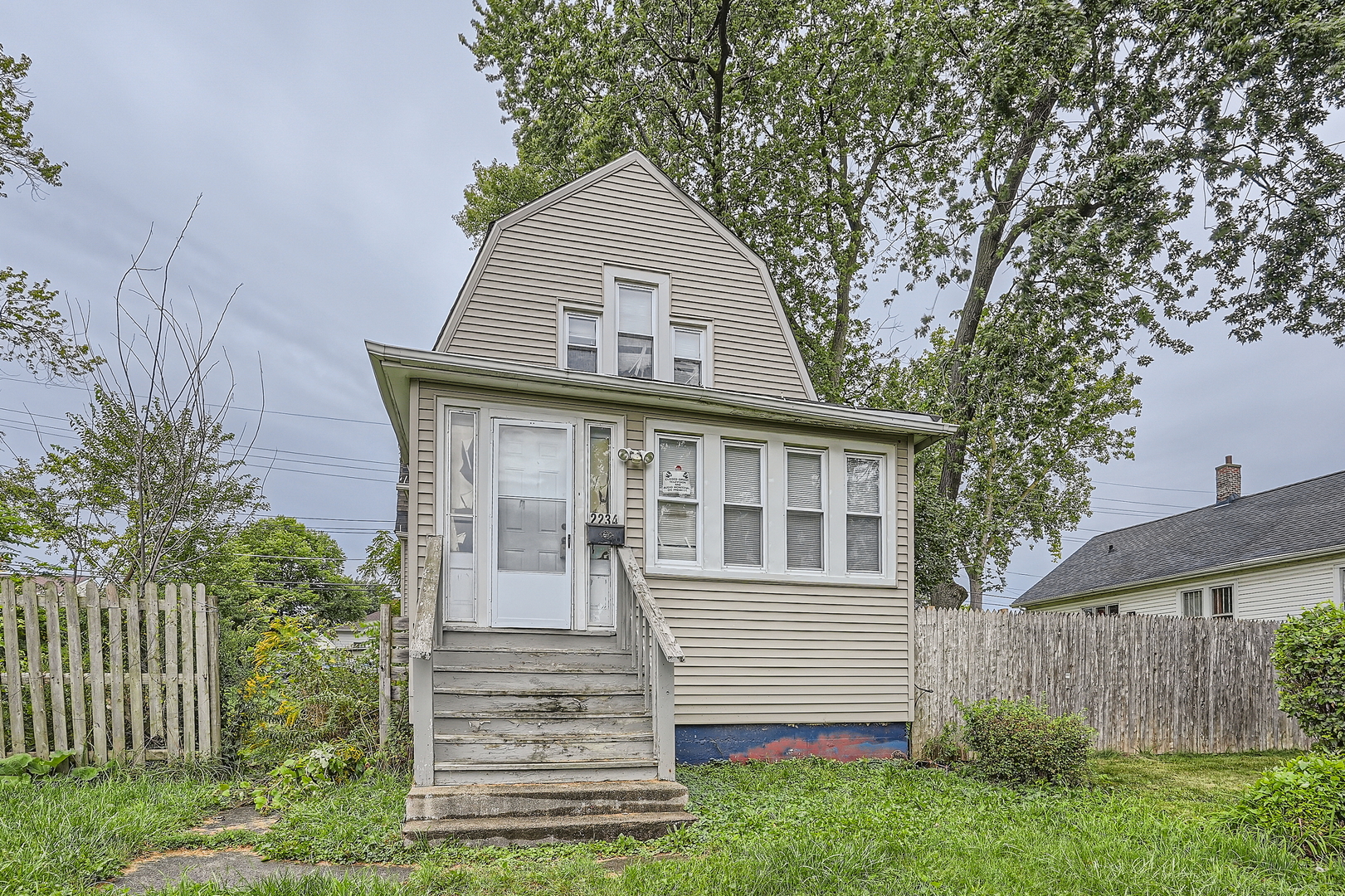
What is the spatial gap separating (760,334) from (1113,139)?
23.5 ft

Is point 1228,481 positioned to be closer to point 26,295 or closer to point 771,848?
point 771,848

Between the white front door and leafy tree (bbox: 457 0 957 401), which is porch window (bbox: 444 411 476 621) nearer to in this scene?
the white front door

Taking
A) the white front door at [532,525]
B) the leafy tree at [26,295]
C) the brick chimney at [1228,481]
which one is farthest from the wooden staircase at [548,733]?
the brick chimney at [1228,481]

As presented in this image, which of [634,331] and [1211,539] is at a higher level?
[634,331]

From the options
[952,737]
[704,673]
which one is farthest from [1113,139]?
[704,673]

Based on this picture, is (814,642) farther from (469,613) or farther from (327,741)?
(327,741)

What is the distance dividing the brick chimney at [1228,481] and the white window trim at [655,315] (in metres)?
18.6

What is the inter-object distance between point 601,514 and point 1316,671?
23.0 ft

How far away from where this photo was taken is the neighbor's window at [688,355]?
424 inches

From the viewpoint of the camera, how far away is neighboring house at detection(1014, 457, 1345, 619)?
51.6ft

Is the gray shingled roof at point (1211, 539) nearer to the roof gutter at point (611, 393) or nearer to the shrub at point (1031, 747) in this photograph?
the shrub at point (1031, 747)

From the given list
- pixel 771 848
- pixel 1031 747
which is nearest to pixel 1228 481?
pixel 1031 747

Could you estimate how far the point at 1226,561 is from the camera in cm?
1727

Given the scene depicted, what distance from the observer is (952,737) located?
8586 millimetres
